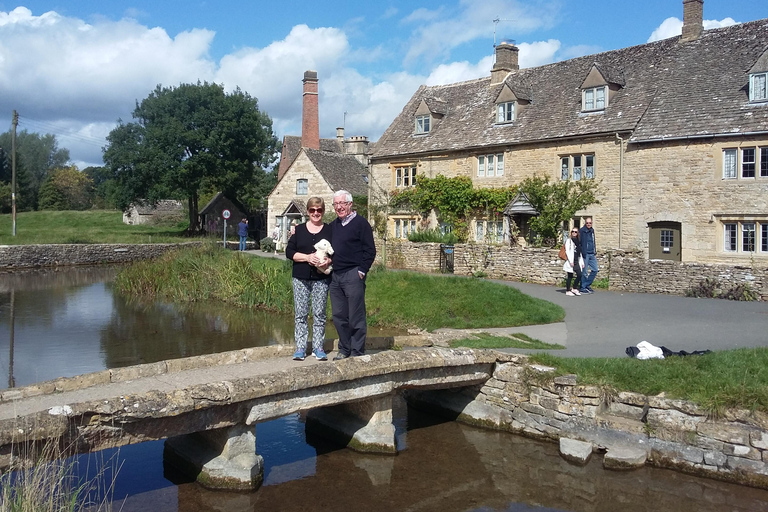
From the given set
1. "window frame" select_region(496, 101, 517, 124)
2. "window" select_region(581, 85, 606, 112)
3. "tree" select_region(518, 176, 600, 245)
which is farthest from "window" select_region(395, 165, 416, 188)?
"window" select_region(581, 85, 606, 112)

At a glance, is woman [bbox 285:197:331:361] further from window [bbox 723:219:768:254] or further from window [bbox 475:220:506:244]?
window [bbox 475:220:506:244]

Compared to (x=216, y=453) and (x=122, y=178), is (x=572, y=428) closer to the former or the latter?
(x=216, y=453)

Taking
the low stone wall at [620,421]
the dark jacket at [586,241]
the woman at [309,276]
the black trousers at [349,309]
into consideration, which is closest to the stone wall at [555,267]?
the dark jacket at [586,241]

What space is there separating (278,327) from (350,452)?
33.4 feet

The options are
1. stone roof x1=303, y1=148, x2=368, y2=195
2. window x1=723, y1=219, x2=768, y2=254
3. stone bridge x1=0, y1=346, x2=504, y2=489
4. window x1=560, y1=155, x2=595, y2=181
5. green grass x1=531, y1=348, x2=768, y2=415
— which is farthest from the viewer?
stone roof x1=303, y1=148, x2=368, y2=195

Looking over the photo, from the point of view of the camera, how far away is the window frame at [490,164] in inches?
1208

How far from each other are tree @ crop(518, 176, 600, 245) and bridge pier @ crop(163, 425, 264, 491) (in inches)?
817

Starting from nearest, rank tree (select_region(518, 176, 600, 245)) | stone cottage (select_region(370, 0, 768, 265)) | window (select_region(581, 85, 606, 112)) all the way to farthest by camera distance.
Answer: stone cottage (select_region(370, 0, 768, 265)) < tree (select_region(518, 176, 600, 245)) < window (select_region(581, 85, 606, 112))

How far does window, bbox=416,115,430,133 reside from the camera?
3497cm

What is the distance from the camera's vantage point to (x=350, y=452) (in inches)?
392

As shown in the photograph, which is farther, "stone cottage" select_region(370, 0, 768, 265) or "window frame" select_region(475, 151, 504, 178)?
"window frame" select_region(475, 151, 504, 178)

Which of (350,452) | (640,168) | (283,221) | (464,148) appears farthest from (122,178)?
(350,452)

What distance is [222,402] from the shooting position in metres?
7.96

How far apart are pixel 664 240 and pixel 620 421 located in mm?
17680
